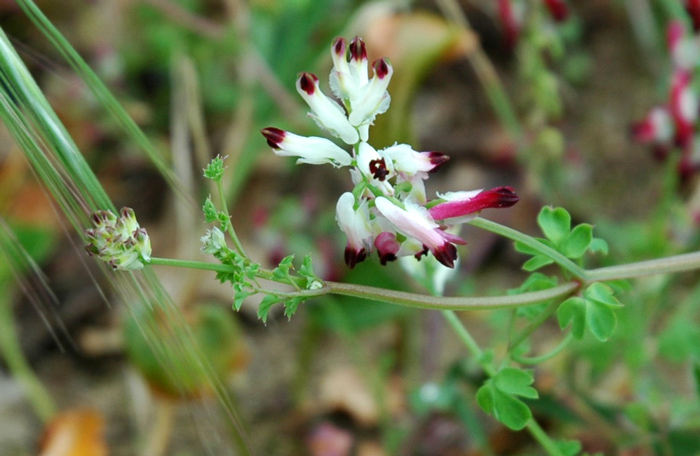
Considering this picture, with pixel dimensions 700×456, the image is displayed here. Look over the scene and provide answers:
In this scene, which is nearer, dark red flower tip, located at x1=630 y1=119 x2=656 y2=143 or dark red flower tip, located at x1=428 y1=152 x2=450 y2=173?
dark red flower tip, located at x1=428 y1=152 x2=450 y2=173

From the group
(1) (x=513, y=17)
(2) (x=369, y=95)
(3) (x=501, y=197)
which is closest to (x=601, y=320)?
(3) (x=501, y=197)

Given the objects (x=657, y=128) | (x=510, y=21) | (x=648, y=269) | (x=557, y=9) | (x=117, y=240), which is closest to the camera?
(x=117, y=240)

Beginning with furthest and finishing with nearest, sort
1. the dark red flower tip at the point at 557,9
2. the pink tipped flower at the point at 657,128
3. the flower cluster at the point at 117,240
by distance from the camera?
1. the dark red flower tip at the point at 557,9
2. the pink tipped flower at the point at 657,128
3. the flower cluster at the point at 117,240

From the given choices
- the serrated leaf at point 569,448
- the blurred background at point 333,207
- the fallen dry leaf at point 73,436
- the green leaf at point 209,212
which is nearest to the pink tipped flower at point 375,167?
the green leaf at point 209,212

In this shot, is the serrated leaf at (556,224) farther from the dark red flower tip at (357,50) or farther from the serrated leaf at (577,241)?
the dark red flower tip at (357,50)

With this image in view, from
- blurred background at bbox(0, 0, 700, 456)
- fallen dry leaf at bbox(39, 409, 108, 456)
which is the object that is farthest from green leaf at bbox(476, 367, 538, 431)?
fallen dry leaf at bbox(39, 409, 108, 456)

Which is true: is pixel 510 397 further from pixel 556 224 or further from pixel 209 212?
pixel 209 212

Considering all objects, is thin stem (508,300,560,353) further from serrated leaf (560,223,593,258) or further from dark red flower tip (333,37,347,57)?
dark red flower tip (333,37,347,57)

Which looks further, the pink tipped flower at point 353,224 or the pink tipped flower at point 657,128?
the pink tipped flower at point 657,128

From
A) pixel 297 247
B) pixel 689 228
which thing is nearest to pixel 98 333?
pixel 297 247
